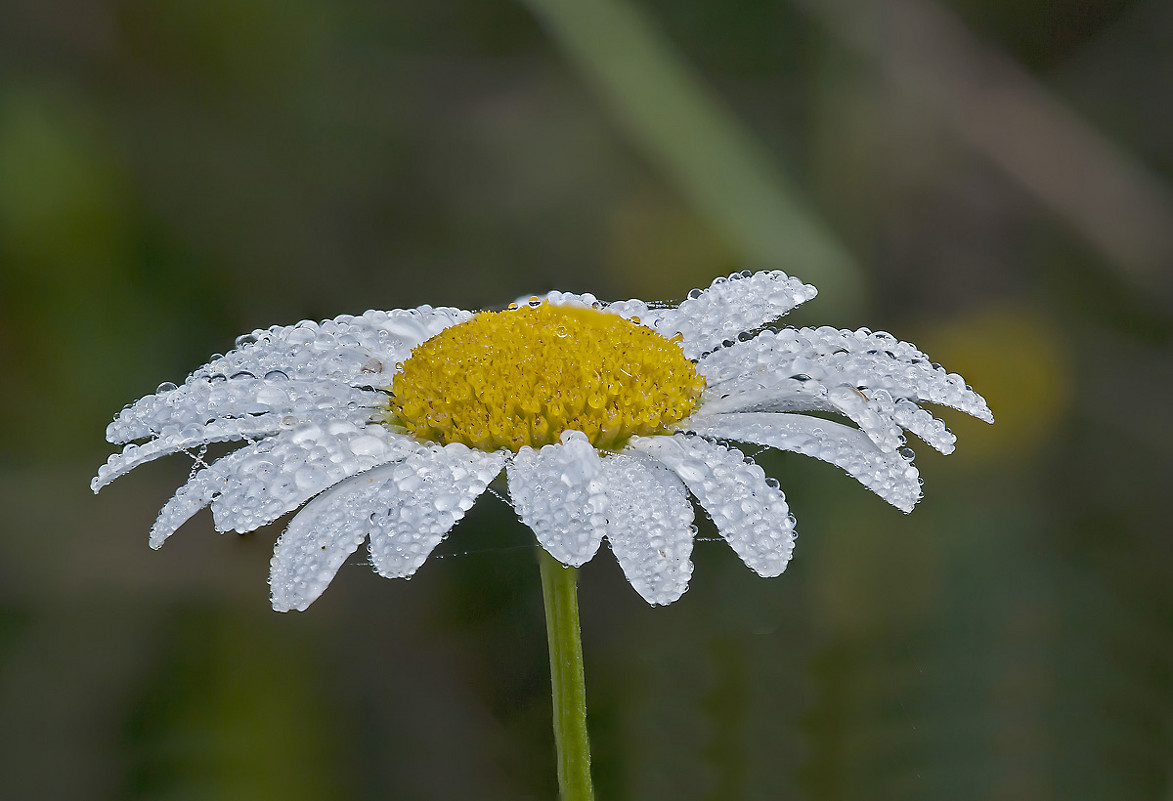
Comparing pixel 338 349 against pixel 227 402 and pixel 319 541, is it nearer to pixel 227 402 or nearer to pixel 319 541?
pixel 227 402

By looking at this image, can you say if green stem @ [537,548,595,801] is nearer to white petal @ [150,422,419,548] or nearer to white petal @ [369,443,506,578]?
white petal @ [369,443,506,578]

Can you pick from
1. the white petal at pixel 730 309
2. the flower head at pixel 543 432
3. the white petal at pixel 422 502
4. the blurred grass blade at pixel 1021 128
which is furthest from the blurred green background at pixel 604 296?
the white petal at pixel 422 502

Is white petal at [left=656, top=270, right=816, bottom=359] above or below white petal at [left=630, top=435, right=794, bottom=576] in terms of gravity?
above

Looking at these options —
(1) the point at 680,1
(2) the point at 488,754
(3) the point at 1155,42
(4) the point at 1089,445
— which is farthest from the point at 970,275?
(2) the point at 488,754

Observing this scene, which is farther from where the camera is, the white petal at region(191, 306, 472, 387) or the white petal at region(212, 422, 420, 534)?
the white petal at region(191, 306, 472, 387)

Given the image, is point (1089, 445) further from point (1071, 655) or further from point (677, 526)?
point (677, 526)

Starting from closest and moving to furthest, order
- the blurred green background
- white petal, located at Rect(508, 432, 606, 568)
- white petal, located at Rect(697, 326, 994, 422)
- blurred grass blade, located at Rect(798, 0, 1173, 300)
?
1. white petal, located at Rect(508, 432, 606, 568)
2. white petal, located at Rect(697, 326, 994, 422)
3. the blurred green background
4. blurred grass blade, located at Rect(798, 0, 1173, 300)

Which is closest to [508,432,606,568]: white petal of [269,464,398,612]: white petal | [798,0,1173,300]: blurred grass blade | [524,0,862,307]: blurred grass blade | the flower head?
the flower head
